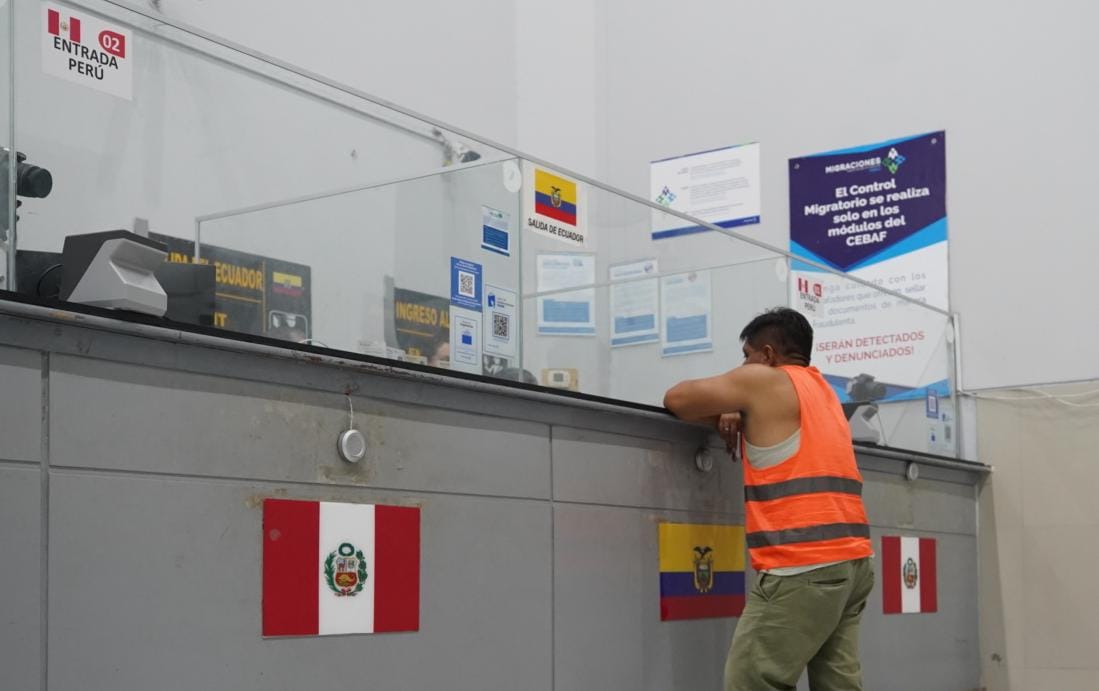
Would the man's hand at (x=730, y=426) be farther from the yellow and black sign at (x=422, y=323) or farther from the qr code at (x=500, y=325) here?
the yellow and black sign at (x=422, y=323)

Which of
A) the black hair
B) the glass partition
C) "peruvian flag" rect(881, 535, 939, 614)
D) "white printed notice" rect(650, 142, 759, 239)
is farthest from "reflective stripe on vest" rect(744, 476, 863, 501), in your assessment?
"white printed notice" rect(650, 142, 759, 239)

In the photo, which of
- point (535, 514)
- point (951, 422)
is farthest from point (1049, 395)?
point (535, 514)

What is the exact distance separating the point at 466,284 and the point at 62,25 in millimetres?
1287

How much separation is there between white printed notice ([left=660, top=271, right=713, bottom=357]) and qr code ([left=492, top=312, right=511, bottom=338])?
92cm

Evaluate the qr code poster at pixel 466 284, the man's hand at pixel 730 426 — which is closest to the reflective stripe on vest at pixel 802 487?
the man's hand at pixel 730 426

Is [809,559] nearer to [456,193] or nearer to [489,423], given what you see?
[489,423]

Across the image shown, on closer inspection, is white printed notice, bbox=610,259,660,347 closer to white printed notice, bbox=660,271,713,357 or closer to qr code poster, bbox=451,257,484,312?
white printed notice, bbox=660,271,713,357

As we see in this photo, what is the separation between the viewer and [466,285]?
146 inches

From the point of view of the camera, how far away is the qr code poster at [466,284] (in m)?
3.66

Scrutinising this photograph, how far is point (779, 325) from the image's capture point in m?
3.92

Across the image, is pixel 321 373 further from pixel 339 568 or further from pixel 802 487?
pixel 802 487

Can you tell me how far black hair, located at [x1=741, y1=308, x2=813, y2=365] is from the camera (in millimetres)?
3912

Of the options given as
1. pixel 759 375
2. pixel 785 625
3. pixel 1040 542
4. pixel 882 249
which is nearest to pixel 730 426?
pixel 759 375

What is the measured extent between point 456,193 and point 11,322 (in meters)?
1.54
